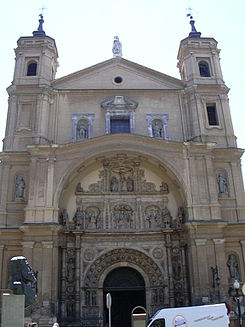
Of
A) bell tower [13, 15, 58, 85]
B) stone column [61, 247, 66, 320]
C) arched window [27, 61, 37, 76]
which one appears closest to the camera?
stone column [61, 247, 66, 320]

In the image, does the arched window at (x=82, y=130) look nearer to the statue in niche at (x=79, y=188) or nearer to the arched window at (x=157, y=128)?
the statue in niche at (x=79, y=188)

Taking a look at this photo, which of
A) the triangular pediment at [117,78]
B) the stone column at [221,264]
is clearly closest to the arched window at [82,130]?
the triangular pediment at [117,78]

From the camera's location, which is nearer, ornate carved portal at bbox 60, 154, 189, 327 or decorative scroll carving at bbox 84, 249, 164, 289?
ornate carved portal at bbox 60, 154, 189, 327

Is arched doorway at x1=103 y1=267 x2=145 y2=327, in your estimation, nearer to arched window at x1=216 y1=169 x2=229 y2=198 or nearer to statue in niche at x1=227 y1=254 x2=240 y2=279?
statue in niche at x1=227 y1=254 x2=240 y2=279

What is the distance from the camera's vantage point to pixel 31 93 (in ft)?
74.4

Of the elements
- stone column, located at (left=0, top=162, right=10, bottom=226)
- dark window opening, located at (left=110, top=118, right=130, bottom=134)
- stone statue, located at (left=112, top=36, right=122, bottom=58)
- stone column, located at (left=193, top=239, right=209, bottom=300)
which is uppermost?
stone statue, located at (left=112, top=36, right=122, bottom=58)

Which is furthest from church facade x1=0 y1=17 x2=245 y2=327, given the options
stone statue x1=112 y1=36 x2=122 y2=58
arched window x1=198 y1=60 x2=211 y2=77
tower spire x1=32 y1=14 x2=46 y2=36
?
tower spire x1=32 y1=14 x2=46 y2=36

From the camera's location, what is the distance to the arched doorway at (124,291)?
19.6 meters

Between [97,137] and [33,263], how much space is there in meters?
6.91

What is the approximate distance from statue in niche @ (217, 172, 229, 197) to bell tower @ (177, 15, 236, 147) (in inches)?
70.7

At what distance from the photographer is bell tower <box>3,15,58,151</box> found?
70.6 ft

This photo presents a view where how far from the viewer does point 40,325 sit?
1698 centimetres

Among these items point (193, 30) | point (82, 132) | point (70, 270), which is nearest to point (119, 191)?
point (82, 132)

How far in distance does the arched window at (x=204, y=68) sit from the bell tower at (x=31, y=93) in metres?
9.05
